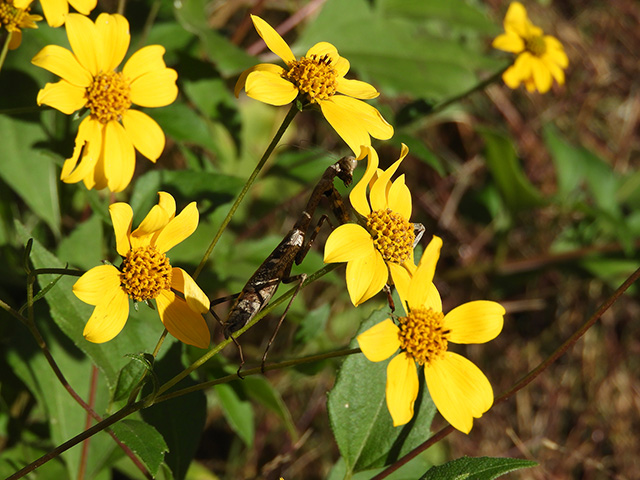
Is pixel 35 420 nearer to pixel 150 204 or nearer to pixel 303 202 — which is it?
pixel 150 204

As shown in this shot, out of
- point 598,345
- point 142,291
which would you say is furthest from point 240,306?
point 598,345

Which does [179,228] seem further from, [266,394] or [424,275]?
[266,394]

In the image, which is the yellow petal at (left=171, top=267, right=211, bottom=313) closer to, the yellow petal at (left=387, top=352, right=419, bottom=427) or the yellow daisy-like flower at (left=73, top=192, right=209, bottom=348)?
the yellow daisy-like flower at (left=73, top=192, right=209, bottom=348)

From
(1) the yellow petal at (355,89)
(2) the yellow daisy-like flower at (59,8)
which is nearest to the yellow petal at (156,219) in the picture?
(1) the yellow petal at (355,89)

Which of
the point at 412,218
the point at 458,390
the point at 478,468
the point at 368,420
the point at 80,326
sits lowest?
the point at 412,218

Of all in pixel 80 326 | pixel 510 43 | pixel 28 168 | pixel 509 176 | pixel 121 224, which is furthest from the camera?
pixel 509 176

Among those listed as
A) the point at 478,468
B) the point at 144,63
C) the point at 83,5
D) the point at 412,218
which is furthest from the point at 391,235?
the point at 412,218
